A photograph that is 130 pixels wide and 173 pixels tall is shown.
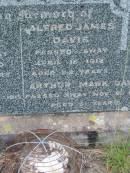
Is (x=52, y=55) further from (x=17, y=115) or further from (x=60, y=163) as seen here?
(x=60, y=163)

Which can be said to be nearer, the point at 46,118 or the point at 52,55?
the point at 52,55

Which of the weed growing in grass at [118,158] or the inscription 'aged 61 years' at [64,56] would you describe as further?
the weed growing in grass at [118,158]

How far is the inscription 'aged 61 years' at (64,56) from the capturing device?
2.79 metres

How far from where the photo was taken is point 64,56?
2959mm

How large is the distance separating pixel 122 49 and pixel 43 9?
62cm

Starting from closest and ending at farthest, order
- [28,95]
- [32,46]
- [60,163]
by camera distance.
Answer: [60,163], [32,46], [28,95]

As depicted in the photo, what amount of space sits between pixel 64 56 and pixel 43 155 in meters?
0.70

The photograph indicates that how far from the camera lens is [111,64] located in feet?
9.89

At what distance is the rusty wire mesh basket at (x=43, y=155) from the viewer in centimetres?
269

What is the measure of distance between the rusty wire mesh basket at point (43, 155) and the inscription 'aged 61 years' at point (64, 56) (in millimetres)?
316

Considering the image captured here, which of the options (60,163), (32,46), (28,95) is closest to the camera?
(60,163)

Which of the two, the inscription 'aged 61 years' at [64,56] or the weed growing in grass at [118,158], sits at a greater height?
the inscription 'aged 61 years' at [64,56]

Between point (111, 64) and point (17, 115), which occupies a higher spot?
point (111, 64)

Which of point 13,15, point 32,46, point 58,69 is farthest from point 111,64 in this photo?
point 13,15
